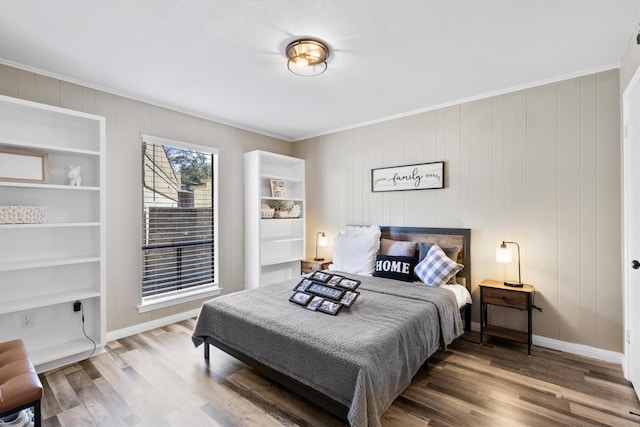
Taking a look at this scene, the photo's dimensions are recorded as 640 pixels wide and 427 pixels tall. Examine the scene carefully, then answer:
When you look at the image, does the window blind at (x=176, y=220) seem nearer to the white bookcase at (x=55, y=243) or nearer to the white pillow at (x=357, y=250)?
the white bookcase at (x=55, y=243)

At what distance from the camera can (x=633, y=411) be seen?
6.64ft

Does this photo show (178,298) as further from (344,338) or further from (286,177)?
(344,338)

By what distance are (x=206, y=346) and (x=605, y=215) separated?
3798 millimetres

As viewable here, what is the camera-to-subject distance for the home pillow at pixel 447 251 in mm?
3387

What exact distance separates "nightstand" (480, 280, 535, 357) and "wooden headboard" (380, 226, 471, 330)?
240 millimetres

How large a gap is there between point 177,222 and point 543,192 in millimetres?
4136

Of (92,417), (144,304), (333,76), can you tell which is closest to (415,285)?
(333,76)

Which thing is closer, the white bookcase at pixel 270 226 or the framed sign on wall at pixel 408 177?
the framed sign on wall at pixel 408 177

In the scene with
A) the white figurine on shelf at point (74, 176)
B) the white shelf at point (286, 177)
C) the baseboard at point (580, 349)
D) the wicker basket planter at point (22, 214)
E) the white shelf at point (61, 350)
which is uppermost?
the white shelf at point (286, 177)

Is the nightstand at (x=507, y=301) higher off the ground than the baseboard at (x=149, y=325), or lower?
higher

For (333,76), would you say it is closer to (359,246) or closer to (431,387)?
(359,246)

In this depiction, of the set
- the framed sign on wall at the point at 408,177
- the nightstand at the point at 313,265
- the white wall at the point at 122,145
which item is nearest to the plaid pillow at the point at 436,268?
the framed sign on wall at the point at 408,177

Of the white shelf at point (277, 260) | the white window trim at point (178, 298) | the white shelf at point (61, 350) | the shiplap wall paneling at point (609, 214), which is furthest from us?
the white shelf at point (277, 260)

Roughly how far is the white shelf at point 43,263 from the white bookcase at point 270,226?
6.30ft
